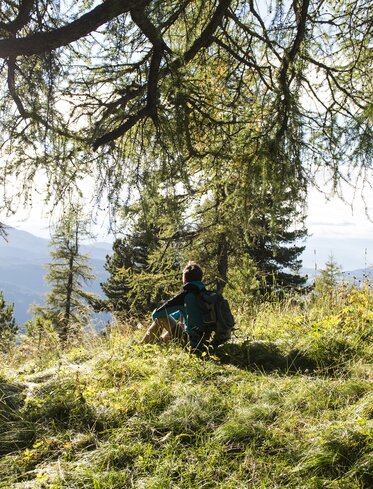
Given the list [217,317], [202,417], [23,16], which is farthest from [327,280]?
[23,16]

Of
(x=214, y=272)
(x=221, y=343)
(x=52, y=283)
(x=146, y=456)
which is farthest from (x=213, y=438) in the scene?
(x=52, y=283)

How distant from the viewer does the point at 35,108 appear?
11.0 ft

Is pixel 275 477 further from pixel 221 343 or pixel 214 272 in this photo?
pixel 214 272

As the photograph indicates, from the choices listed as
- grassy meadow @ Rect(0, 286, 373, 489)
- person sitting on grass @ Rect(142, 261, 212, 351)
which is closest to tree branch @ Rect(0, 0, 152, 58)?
grassy meadow @ Rect(0, 286, 373, 489)

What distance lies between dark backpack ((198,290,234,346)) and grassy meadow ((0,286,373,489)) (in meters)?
0.17

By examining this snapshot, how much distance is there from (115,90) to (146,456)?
315 cm

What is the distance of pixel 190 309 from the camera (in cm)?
466

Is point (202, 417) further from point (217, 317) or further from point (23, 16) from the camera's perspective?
point (23, 16)

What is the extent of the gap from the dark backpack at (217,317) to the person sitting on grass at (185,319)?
0.09 metres

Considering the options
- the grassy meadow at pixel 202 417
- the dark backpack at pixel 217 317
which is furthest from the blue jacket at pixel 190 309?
the grassy meadow at pixel 202 417

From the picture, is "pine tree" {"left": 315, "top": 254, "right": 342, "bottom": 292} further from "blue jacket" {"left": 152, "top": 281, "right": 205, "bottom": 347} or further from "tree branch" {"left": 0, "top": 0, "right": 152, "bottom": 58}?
"tree branch" {"left": 0, "top": 0, "right": 152, "bottom": 58}

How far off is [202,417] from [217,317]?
5.83ft

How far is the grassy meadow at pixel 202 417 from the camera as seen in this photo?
2160 millimetres

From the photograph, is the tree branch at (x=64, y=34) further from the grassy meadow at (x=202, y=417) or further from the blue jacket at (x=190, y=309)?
the blue jacket at (x=190, y=309)
